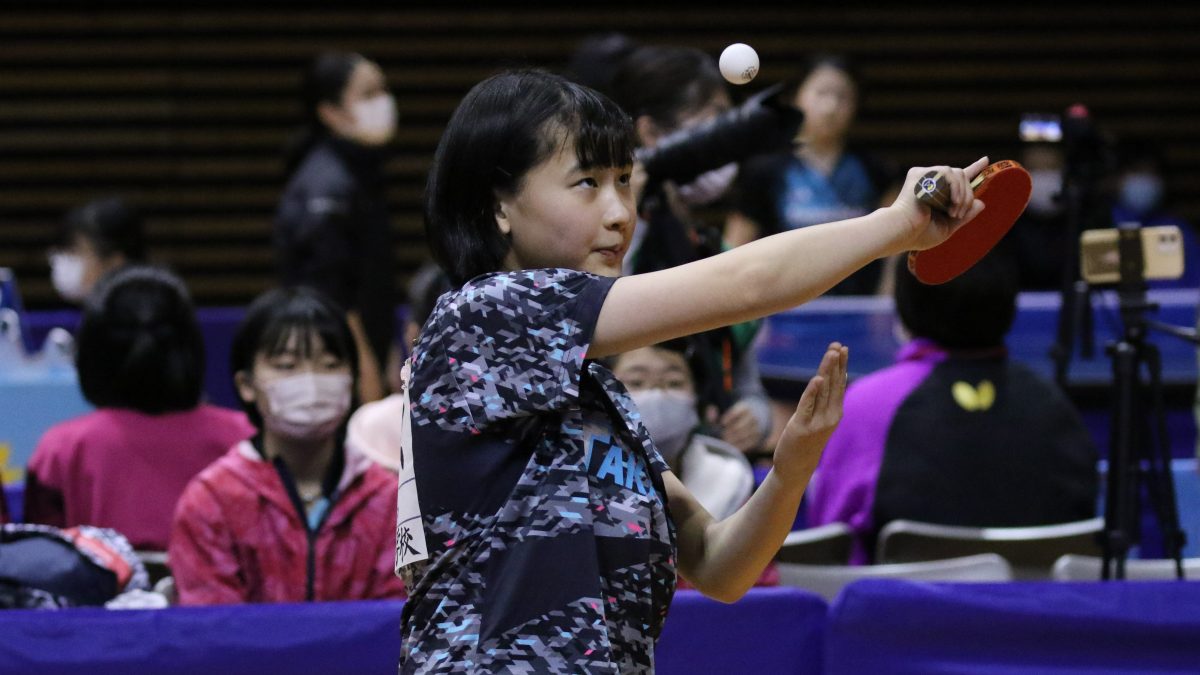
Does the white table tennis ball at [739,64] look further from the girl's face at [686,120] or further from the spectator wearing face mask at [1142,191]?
the spectator wearing face mask at [1142,191]

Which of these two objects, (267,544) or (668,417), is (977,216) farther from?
(267,544)

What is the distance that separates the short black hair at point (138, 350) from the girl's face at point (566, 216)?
199cm

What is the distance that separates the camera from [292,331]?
121 inches

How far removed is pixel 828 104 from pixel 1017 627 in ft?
12.2

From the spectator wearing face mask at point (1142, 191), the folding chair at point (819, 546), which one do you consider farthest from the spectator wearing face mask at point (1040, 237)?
the folding chair at point (819, 546)

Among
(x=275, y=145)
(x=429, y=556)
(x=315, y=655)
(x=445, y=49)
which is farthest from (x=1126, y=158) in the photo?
(x=429, y=556)

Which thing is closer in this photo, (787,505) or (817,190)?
(787,505)

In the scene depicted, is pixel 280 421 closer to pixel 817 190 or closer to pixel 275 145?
pixel 817 190

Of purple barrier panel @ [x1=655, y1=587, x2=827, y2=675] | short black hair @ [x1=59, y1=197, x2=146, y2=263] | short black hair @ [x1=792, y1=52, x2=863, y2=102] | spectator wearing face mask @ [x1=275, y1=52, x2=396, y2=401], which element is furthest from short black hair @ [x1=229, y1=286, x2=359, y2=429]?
short black hair @ [x1=59, y1=197, x2=146, y2=263]

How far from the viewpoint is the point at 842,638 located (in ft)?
7.77

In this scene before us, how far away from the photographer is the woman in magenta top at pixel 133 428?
331cm

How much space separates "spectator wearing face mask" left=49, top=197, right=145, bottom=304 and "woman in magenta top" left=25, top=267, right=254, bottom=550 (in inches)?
115

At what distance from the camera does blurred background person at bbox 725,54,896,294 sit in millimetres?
5672

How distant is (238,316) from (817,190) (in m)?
2.43
